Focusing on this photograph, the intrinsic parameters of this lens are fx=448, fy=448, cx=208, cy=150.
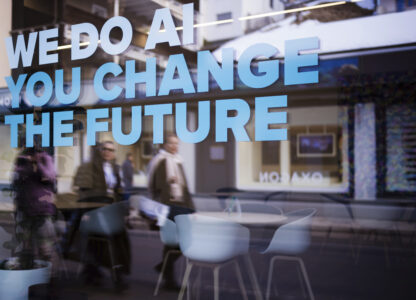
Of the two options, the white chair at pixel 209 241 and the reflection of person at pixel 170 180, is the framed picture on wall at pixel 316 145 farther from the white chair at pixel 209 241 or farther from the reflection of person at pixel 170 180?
the white chair at pixel 209 241

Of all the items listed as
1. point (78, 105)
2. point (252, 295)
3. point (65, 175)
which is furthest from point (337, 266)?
point (78, 105)

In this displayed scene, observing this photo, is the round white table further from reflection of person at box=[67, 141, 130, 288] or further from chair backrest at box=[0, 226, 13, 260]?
chair backrest at box=[0, 226, 13, 260]

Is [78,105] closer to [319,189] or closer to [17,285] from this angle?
[17,285]

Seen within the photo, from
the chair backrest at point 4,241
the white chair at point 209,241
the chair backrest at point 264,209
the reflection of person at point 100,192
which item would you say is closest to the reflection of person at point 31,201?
the chair backrest at point 4,241

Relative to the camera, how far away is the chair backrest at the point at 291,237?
3.94m

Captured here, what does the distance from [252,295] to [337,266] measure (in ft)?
6.10

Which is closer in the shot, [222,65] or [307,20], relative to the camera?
[222,65]

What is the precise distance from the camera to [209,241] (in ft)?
12.4

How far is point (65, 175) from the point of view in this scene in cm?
414

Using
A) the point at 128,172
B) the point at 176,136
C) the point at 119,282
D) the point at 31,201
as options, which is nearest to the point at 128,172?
the point at 128,172

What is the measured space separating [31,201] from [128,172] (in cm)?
669

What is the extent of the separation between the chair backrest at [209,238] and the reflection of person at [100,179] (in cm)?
194

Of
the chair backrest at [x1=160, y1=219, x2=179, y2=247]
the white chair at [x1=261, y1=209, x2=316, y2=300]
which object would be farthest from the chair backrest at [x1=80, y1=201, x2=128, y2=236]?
the white chair at [x1=261, y1=209, x2=316, y2=300]

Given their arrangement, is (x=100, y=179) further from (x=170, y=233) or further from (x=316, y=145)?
(x=316, y=145)
